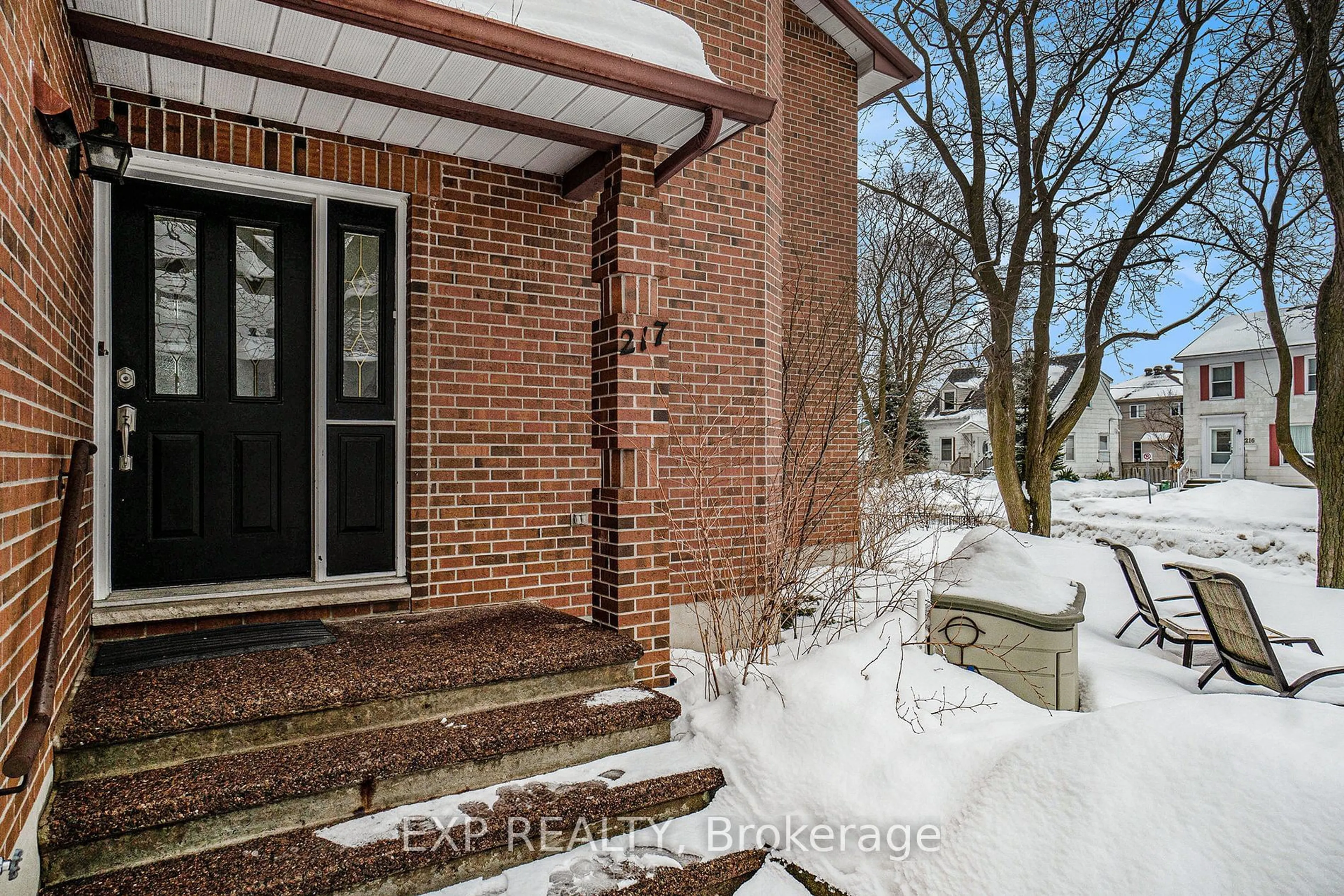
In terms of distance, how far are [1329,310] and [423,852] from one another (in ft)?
30.4

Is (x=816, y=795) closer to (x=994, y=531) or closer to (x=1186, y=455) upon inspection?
(x=994, y=531)

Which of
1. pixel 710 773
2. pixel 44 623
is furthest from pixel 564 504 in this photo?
pixel 44 623

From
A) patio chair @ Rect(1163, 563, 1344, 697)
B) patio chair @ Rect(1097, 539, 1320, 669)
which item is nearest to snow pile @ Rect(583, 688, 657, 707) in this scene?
patio chair @ Rect(1163, 563, 1344, 697)

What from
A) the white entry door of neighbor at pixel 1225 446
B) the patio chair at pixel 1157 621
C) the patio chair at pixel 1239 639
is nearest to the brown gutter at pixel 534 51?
the patio chair at pixel 1239 639

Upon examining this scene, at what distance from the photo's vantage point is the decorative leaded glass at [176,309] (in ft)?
11.6

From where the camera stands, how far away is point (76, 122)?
2.75 m

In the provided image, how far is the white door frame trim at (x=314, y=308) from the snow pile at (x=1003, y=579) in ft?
10.9

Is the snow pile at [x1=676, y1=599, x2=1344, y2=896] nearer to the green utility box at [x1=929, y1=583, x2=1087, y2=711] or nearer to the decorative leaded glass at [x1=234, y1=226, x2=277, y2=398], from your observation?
the green utility box at [x1=929, y1=583, x2=1087, y2=711]

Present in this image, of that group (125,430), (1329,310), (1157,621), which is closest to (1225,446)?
(1329,310)

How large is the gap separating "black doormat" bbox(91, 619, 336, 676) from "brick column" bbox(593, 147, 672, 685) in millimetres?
1408

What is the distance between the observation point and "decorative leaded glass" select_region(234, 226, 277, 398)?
3729 mm

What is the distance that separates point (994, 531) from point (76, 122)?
206 inches

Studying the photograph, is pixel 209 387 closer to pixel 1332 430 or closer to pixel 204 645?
pixel 204 645

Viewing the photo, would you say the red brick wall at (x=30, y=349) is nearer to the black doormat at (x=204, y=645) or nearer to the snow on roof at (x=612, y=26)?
the black doormat at (x=204, y=645)
